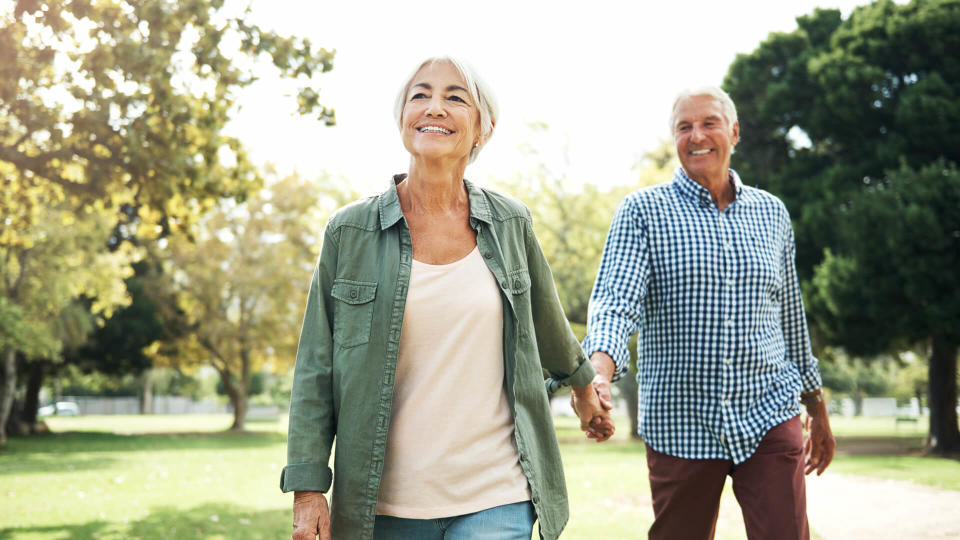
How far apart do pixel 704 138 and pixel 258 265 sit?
34.3 meters

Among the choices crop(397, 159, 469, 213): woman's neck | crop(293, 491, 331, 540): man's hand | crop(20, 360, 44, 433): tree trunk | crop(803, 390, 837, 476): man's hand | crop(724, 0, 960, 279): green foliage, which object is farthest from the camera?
crop(20, 360, 44, 433): tree trunk

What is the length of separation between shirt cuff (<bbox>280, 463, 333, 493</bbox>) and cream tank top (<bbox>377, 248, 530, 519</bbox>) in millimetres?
209

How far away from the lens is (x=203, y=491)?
48.8ft

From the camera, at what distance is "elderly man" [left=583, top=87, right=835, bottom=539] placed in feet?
11.4

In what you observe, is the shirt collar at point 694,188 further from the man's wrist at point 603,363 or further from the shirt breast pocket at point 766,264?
the man's wrist at point 603,363

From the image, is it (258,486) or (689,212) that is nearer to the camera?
(689,212)

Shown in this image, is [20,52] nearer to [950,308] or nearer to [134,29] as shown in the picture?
[134,29]

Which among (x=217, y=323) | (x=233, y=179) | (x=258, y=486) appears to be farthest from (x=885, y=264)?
(x=217, y=323)

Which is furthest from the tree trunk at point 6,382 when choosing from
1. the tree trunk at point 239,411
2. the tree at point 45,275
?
the tree trunk at point 239,411

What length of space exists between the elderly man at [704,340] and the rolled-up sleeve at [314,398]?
3.41 ft

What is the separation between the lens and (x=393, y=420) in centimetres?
272

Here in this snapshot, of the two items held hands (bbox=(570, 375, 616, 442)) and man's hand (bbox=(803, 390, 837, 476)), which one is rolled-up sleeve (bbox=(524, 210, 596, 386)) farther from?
man's hand (bbox=(803, 390, 837, 476))

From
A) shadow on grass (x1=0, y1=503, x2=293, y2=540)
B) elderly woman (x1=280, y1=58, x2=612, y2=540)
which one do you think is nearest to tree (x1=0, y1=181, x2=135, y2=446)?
shadow on grass (x1=0, y1=503, x2=293, y2=540)

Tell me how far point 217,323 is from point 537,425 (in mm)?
37231
